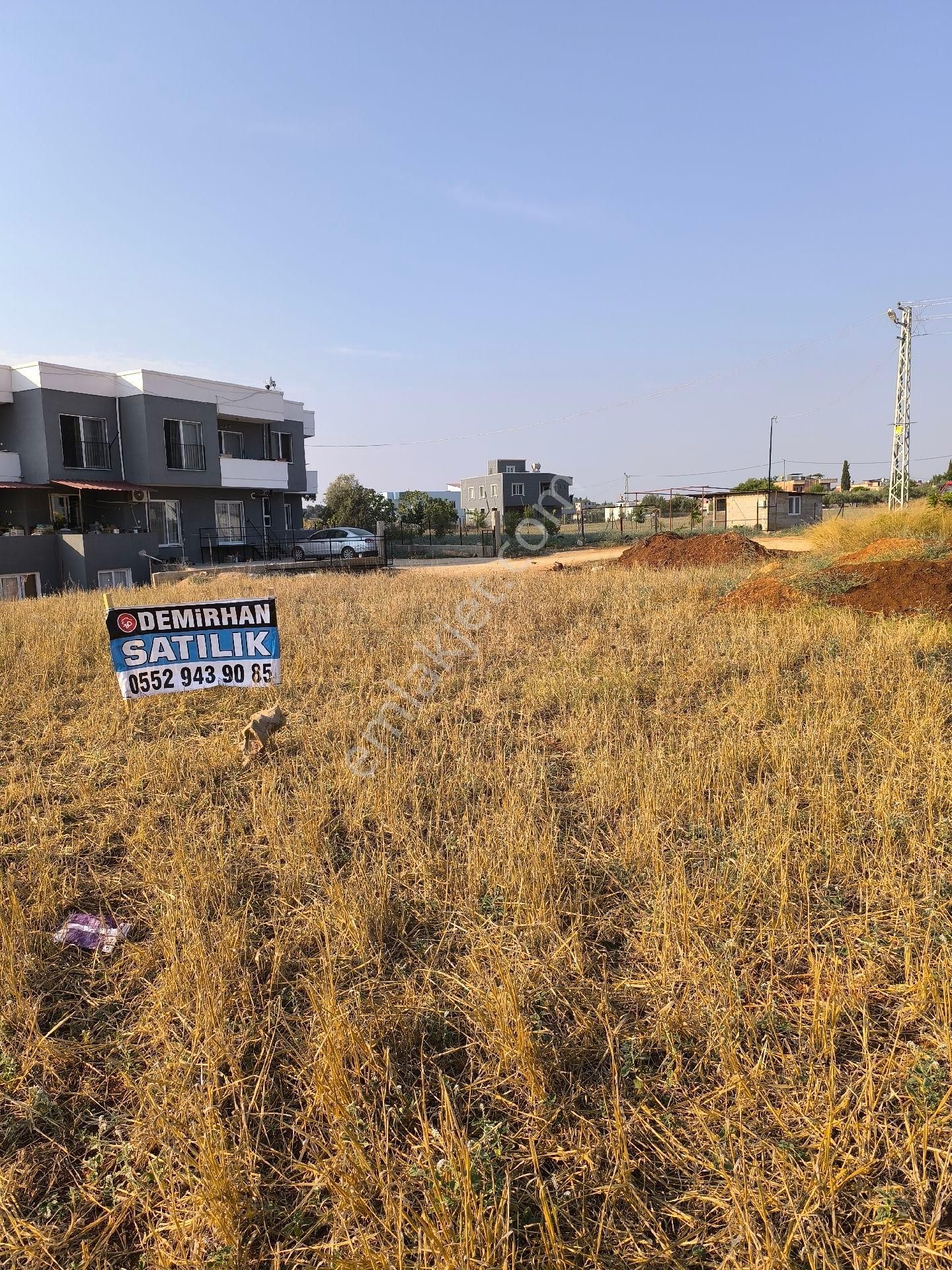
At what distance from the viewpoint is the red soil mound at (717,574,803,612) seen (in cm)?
1013

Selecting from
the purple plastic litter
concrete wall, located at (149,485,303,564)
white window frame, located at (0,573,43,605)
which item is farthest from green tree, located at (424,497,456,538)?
the purple plastic litter

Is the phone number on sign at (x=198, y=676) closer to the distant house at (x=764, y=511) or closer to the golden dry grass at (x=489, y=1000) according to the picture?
the golden dry grass at (x=489, y=1000)

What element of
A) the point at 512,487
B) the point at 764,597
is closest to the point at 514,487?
the point at 512,487

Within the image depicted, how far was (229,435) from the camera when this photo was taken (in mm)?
32312

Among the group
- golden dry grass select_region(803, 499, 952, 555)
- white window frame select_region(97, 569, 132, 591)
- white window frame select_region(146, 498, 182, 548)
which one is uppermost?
white window frame select_region(146, 498, 182, 548)

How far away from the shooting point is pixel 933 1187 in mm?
2062

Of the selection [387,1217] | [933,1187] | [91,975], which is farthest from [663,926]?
[91,975]

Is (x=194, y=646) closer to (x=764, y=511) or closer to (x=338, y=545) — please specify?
(x=338, y=545)

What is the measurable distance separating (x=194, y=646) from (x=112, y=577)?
19673 mm

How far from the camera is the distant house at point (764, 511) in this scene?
37.8m

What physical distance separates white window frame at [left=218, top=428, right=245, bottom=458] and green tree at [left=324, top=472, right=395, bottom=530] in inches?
503

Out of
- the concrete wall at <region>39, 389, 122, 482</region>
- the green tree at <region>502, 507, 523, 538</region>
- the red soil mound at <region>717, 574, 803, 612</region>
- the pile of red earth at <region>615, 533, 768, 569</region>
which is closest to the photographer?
the red soil mound at <region>717, 574, 803, 612</region>

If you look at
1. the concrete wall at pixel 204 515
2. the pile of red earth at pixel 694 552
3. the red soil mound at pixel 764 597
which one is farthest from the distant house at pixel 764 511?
the red soil mound at pixel 764 597

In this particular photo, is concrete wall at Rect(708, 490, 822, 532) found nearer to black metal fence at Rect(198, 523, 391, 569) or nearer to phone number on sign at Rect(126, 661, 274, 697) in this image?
black metal fence at Rect(198, 523, 391, 569)
